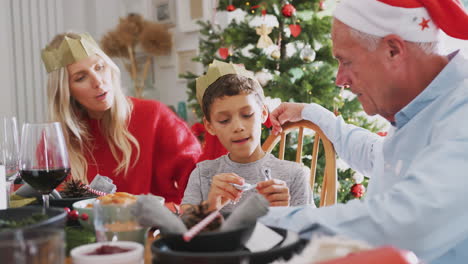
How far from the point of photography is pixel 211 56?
11.1 feet

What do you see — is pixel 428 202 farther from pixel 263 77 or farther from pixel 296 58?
pixel 296 58

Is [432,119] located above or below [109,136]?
above

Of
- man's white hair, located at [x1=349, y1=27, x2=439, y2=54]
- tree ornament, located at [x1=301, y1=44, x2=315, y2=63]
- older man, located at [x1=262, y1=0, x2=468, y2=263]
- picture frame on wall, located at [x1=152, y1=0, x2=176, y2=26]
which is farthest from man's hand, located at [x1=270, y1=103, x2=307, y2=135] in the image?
picture frame on wall, located at [x1=152, y1=0, x2=176, y2=26]

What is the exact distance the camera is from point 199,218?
76 cm

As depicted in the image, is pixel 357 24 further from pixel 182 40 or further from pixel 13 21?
pixel 13 21

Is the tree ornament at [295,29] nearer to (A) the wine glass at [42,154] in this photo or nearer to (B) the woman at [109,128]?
(B) the woman at [109,128]

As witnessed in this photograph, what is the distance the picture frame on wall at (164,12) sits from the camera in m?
4.61

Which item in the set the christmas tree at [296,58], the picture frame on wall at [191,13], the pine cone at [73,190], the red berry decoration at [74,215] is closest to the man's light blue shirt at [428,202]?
the red berry decoration at [74,215]

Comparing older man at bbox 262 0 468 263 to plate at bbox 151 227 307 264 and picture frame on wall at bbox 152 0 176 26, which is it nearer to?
plate at bbox 151 227 307 264

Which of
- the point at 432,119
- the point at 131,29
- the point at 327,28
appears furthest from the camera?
the point at 131,29

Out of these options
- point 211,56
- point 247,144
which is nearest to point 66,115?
point 247,144

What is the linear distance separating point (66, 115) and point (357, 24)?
146 cm

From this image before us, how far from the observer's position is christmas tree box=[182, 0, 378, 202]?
2.98 metres

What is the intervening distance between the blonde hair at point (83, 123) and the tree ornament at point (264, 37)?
111 centimetres
